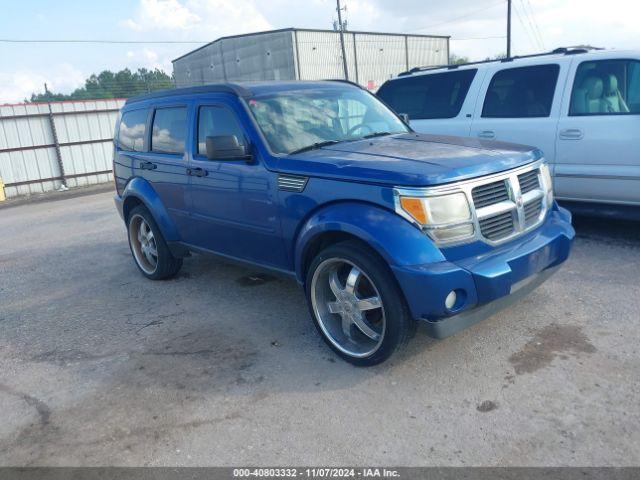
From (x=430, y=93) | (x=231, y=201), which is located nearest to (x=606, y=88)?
(x=430, y=93)

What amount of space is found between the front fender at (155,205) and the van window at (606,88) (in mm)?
4247

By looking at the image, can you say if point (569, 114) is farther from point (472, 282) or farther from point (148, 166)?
point (148, 166)

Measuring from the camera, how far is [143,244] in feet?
20.0

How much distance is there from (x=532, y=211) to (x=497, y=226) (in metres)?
0.49

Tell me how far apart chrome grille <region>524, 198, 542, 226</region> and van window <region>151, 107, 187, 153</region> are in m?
2.97

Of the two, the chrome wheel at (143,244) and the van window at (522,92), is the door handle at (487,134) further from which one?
the chrome wheel at (143,244)

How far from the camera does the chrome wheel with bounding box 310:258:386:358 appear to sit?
3697 millimetres

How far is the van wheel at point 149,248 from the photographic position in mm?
5727

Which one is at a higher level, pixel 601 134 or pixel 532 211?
pixel 601 134

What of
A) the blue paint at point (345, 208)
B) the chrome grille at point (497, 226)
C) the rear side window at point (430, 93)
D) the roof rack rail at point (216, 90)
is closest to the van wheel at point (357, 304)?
the blue paint at point (345, 208)

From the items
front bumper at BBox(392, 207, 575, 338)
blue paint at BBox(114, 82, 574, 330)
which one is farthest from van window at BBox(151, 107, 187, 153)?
front bumper at BBox(392, 207, 575, 338)

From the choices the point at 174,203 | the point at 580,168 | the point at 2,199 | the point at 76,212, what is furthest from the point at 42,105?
the point at 580,168

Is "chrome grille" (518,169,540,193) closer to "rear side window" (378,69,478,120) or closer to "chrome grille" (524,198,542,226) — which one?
"chrome grille" (524,198,542,226)

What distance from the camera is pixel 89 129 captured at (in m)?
16.5
